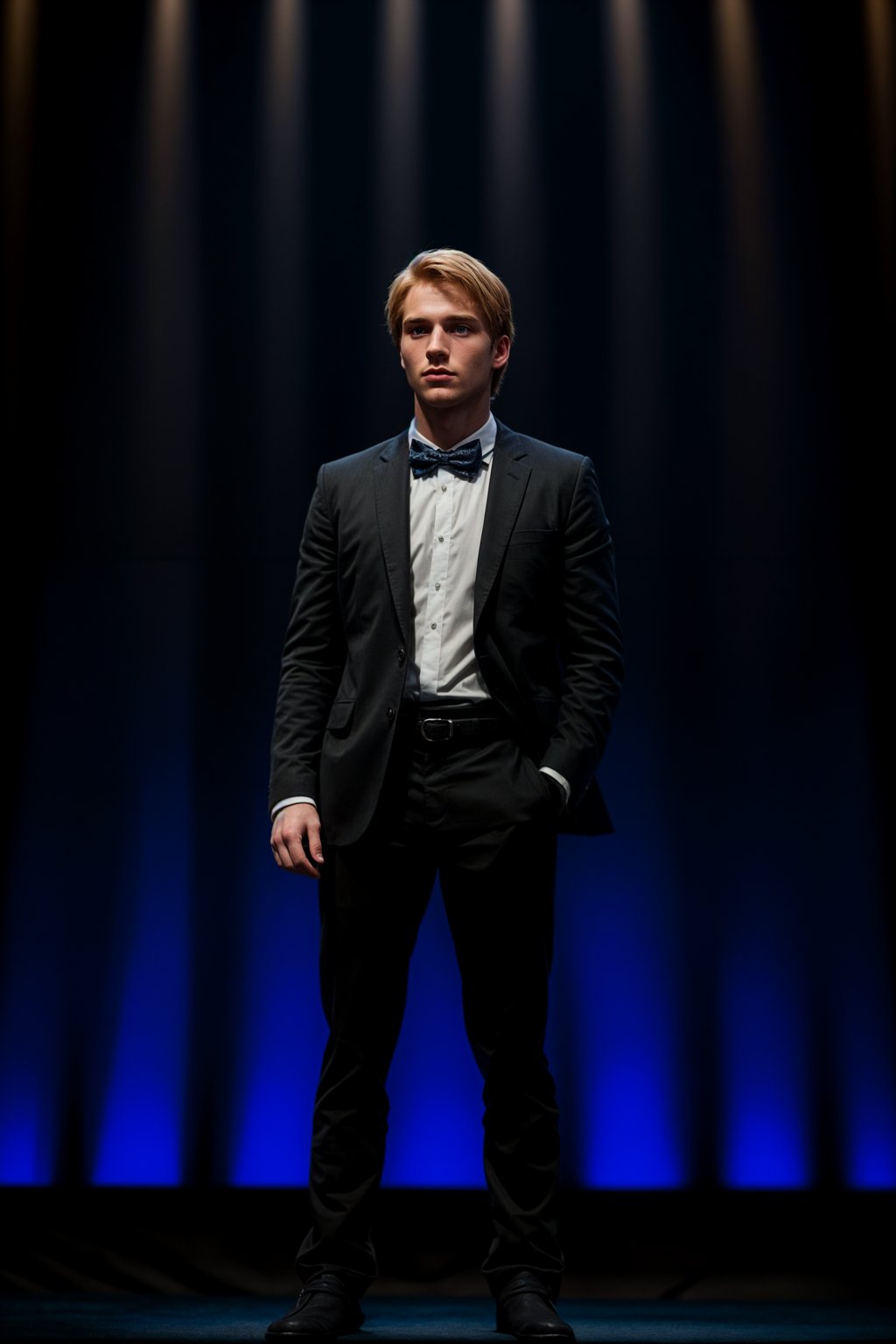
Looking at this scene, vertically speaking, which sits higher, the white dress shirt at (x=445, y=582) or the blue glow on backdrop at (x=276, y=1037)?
the white dress shirt at (x=445, y=582)

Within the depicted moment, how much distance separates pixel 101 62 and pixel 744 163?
1.48 meters

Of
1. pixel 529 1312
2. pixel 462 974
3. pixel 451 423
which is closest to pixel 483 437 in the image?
pixel 451 423

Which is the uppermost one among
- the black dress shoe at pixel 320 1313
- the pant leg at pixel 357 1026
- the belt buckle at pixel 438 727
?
the belt buckle at pixel 438 727

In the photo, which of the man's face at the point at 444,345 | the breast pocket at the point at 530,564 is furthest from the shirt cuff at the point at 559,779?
the man's face at the point at 444,345

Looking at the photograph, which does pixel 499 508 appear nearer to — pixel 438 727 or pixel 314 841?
pixel 438 727

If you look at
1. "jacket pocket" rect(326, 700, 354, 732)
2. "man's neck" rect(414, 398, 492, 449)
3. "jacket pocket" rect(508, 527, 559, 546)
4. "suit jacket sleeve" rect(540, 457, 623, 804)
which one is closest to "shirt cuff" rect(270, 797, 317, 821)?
"jacket pocket" rect(326, 700, 354, 732)

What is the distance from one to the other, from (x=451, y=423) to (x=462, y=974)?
2.70 ft

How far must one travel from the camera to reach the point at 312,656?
6.59ft

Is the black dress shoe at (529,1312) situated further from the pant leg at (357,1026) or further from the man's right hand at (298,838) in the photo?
the man's right hand at (298,838)

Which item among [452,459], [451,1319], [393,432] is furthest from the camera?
[393,432]

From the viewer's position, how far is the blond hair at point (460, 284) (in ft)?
6.40

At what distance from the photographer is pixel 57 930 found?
280cm

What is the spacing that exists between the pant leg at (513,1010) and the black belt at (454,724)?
0.13 ft

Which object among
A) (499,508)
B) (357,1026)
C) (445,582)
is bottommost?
(357,1026)
